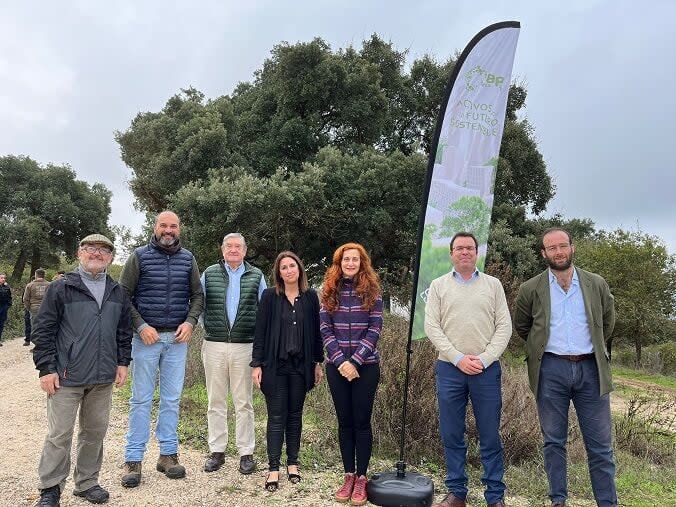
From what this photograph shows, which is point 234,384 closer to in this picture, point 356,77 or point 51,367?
point 51,367

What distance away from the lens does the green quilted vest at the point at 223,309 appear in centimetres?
496

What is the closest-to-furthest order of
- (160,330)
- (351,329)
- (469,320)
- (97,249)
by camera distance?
(469,320) < (97,249) < (351,329) < (160,330)

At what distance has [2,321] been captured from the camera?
15188 millimetres

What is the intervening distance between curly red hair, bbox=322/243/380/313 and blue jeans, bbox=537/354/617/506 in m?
1.39

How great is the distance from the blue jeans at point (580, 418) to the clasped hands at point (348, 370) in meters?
1.40

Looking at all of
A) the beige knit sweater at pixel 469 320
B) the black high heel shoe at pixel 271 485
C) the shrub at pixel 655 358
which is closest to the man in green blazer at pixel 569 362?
the beige knit sweater at pixel 469 320

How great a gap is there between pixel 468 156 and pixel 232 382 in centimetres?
302

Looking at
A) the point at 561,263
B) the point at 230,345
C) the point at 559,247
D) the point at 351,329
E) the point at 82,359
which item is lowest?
the point at 82,359

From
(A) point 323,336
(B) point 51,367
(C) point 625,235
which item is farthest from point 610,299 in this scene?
(C) point 625,235

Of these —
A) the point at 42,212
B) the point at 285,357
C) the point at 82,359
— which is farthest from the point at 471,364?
the point at 42,212

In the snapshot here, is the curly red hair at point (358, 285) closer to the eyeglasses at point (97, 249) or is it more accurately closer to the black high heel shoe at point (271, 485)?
the black high heel shoe at point (271, 485)

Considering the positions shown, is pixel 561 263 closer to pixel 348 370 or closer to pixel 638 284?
pixel 348 370

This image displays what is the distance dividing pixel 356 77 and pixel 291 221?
209 inches

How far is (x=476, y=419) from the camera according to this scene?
4.21 m
